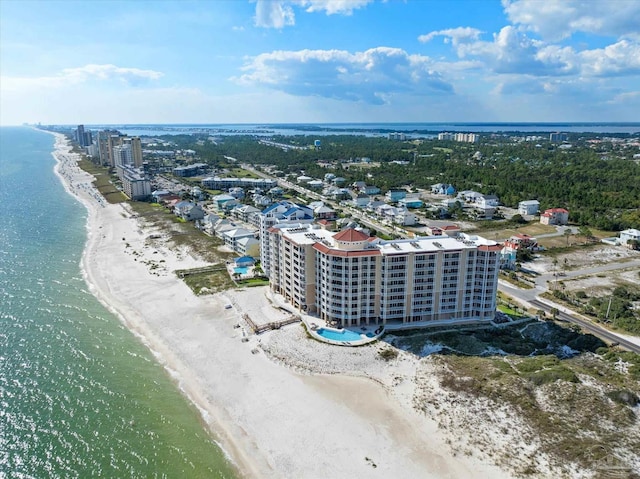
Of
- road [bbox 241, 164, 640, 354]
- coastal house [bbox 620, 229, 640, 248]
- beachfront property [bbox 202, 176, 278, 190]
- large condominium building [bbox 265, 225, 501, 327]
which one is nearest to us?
large condominium building [bbox 265, 225, 501, 327]

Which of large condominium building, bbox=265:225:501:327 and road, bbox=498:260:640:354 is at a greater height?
large condominium building, bbox=265:225:501:327

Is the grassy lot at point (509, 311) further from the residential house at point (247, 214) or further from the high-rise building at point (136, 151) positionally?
the high-rise building at point (136, 151)

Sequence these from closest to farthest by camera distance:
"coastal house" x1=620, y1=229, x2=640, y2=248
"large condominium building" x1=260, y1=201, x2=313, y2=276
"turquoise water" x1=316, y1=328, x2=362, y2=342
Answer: "turquoise water" x1=316, y1=328, x2=362, y2=342 < "large condominium building" x1=260, y1=201, x2=313, y2=276 < "coastal house" x1=620, y1=229, x2=640, y2=248

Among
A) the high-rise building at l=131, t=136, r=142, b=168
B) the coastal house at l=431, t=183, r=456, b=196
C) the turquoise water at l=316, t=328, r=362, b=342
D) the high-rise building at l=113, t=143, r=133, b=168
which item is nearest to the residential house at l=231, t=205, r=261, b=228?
the turquoise water at l=316, t=328, r=362, b=342

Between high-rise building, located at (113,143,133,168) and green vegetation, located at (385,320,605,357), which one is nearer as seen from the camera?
green vegetation, located at (385,320,605,357)

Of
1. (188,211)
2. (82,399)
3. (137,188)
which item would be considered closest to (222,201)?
(188,211)

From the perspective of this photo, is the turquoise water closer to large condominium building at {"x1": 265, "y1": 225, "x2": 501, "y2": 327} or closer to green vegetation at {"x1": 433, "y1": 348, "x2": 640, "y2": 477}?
large condominium building at {"x1": 265, "y1": 225, "x2": 501, "y2": 327}

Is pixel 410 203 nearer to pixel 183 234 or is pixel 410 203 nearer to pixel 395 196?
pixel 395 196
